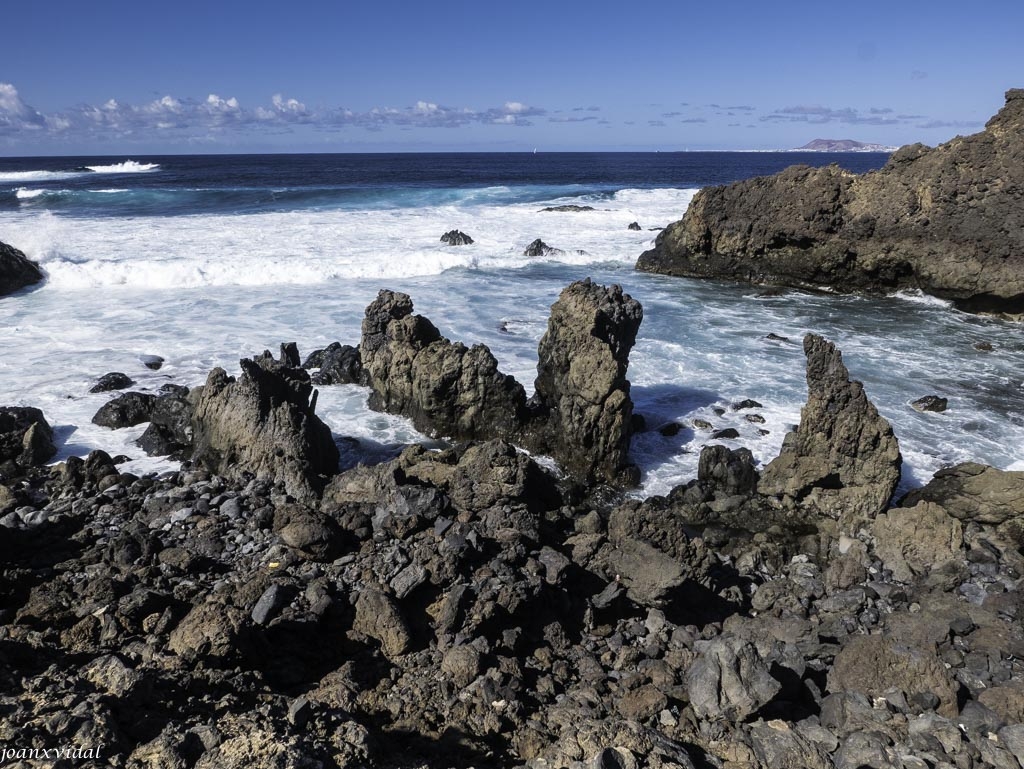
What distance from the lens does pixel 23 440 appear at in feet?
33.5

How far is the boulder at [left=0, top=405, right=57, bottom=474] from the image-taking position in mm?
10055

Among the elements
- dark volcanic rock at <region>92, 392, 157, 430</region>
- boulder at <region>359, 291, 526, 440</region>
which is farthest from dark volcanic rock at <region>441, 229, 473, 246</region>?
dark volcanic rock at <region>92, 392, 157, 430</region>

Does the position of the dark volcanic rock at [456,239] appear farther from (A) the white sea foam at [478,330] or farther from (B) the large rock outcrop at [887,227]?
(B) the large rock outcrop at [887,227]

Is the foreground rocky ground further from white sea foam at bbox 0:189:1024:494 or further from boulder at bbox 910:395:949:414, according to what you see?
boulder at bbox 910:395:949:414

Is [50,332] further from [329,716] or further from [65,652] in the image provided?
[329,716]

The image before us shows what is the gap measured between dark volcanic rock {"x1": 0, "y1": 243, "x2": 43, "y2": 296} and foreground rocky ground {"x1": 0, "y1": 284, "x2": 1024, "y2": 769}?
1274cm

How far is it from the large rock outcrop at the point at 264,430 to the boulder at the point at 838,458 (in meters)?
5.74

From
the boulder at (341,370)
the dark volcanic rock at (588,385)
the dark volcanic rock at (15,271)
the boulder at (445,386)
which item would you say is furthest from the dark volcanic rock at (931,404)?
the dark volcanic rock at (15,271)

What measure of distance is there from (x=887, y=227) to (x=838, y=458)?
1549 centimetres

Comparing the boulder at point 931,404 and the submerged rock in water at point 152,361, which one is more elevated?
the submerged rock in water at point 152,361

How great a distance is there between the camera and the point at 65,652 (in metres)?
5.54

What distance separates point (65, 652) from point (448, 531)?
3389mm

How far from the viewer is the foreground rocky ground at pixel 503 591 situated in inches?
189

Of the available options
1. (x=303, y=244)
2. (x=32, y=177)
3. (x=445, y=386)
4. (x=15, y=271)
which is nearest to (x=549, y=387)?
(x=445, y=386)
